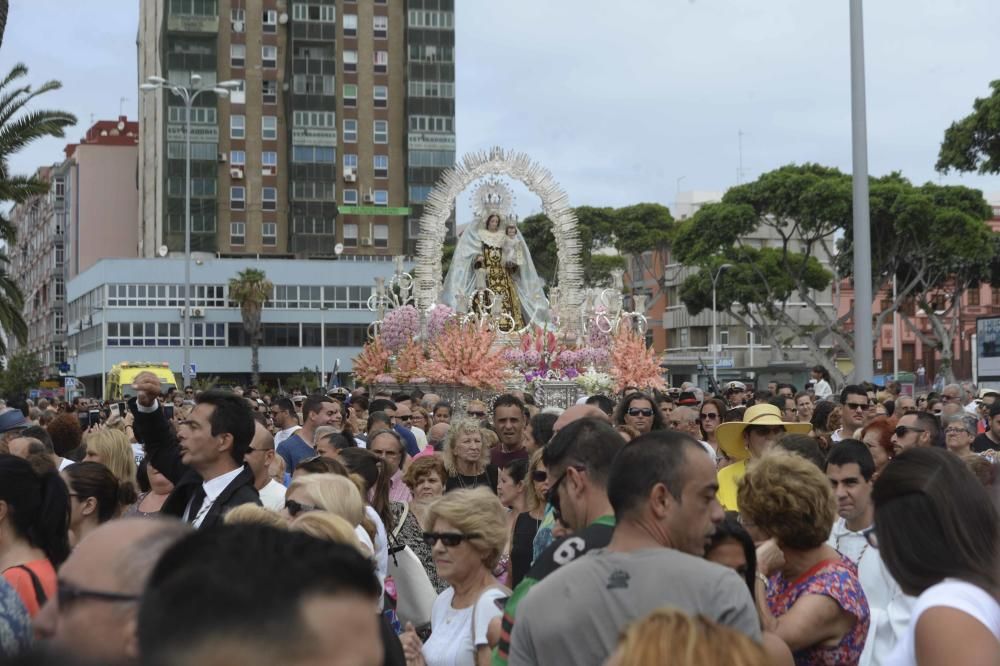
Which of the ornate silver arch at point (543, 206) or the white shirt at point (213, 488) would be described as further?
the ornate silver arch at point (543, 206)

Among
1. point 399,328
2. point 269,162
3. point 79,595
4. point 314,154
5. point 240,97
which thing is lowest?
point 79,595

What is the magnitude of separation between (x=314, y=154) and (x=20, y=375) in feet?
66.4

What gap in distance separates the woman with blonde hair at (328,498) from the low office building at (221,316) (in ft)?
216

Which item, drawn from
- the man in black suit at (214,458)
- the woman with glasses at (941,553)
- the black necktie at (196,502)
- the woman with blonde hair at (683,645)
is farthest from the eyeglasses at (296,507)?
the woman with blonde hair at (683,645)

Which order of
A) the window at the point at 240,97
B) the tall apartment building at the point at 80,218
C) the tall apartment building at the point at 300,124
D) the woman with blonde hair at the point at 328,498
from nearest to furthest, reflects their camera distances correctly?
the woman with blonde hair at the point at 328,498
the tall apartment building at the point at 300,124
the window at the point at 240,97
the tall apartment building at the point at 80,218

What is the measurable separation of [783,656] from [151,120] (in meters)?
78.4

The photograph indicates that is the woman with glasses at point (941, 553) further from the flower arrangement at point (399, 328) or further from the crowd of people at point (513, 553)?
the flower arrangement at point (399, 328)

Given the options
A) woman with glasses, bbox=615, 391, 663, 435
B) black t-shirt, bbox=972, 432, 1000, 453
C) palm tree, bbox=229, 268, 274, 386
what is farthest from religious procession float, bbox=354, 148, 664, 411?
palm tree, bbox=229, 268, 274, 386

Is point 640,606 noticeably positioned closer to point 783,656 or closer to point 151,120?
point 783,656

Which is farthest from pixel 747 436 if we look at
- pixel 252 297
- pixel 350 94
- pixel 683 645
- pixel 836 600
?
pixel 350 94

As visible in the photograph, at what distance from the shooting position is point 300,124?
77.7 metres

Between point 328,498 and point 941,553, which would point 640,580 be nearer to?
point 941,553

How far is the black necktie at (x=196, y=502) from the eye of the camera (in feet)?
20.9

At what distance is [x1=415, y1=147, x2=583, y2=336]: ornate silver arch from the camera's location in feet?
101
